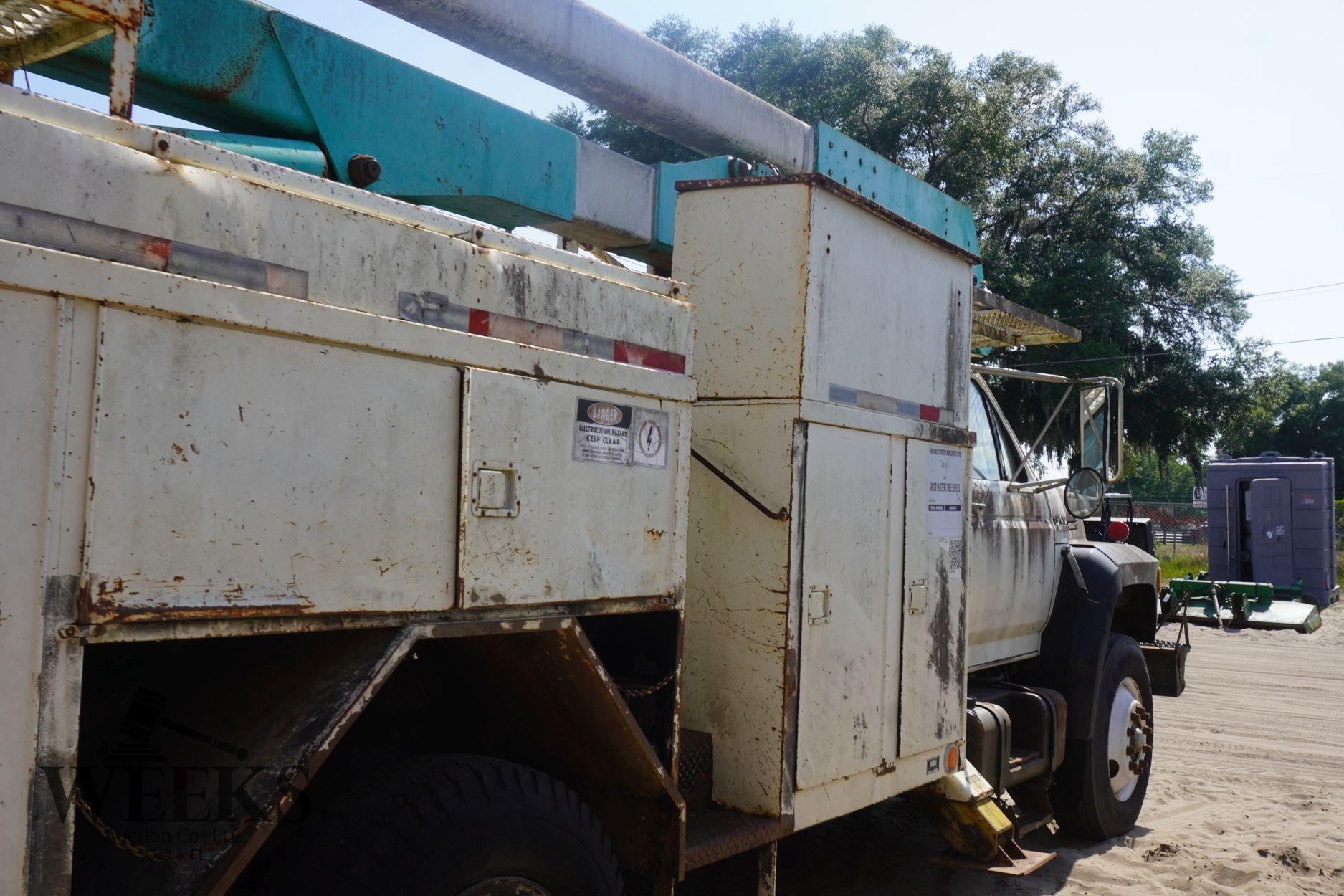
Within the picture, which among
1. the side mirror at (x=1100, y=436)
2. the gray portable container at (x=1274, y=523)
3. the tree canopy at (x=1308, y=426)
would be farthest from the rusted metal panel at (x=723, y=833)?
the tree canopy at (x=1308, y=426)

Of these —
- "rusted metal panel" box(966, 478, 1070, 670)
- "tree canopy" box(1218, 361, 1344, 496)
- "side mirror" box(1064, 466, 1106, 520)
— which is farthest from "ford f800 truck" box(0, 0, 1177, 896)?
"tree canopy" box(1218, 361, 1344, 496)

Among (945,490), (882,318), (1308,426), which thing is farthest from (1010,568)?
(1308,426)

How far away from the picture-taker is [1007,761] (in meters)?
5.09

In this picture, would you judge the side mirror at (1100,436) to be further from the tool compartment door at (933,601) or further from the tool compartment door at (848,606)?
the tool compartment door at (848,606)

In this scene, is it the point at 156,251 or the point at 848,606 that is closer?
the point at 156,251

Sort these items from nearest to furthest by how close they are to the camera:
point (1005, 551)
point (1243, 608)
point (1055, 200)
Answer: point (1005, 551), point (1243, 608), point (1055, 200)

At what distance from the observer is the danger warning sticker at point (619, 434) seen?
2.63 metres

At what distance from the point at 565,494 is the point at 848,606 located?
1.42 meters

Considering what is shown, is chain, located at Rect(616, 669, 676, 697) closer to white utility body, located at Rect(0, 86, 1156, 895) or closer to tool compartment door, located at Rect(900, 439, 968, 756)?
white utility body, located at Rect(0, 86, 1156, 895)

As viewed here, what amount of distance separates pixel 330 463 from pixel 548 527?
0.58 m

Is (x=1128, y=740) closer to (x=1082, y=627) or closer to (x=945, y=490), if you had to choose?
(x=1082, y=627)

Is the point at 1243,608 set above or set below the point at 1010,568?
Answer: below

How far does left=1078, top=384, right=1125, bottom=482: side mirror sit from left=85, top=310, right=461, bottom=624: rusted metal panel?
3721mm

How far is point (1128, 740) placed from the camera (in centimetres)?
612
